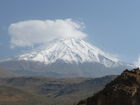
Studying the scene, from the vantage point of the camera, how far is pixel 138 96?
54219 mm

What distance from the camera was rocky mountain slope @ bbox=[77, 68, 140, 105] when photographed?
5394 centimetres

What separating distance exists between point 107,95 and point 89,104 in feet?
13.3

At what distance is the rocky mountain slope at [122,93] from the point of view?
2124 inches

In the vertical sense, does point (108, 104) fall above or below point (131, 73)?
below

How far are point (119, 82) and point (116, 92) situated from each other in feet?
10.6

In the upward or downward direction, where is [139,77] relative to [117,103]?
upward

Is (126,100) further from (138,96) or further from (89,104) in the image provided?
(89,104)

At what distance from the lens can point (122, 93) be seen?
5422 centimetres

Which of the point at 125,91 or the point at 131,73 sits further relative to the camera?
the point at 131,73

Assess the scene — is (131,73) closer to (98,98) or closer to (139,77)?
(139,77)

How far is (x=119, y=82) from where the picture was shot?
57625 mm

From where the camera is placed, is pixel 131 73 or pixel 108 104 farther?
pixel 131 73

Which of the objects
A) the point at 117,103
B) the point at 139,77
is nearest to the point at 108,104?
the point at 117,103

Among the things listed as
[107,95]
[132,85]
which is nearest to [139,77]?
[132,85]
